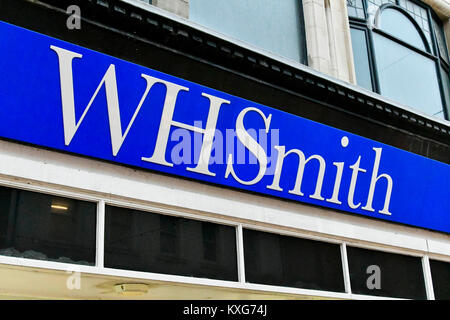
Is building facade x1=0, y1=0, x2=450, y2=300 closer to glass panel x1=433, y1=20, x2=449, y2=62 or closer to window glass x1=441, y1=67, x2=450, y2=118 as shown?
window glass x1=441, y1=67, x2=450, y2=118

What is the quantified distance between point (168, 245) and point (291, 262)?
1.88m

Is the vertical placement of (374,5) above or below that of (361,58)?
above

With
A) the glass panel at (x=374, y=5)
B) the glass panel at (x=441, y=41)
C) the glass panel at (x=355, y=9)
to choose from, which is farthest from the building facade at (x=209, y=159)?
the glass panel at (x=441, y=41)

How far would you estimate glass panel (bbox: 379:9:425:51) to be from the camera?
12.3m

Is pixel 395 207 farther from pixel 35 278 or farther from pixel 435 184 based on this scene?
pixel 35 278

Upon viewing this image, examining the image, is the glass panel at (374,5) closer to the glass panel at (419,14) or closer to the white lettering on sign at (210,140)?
the glass panel at (419,14)

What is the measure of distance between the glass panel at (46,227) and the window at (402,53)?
6029 mm

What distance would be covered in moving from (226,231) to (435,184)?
4389 millimetres

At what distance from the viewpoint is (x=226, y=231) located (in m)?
8.27

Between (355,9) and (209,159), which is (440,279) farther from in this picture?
(355,9)

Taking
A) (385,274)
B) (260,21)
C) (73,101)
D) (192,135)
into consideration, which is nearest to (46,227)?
(73,101)

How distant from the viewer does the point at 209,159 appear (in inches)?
324

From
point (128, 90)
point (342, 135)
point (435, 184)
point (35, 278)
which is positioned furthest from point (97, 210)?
point (435, 184)

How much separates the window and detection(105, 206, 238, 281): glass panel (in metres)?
4.62
